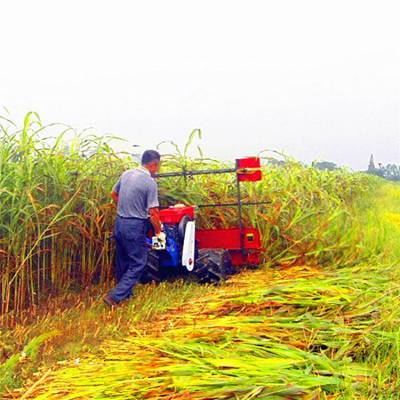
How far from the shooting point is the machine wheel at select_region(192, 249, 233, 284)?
4.92 meters

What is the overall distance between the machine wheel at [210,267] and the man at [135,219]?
558 mm

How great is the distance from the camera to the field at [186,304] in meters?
2.56

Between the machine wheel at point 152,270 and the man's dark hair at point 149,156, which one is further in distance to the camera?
the machine wheel at point 152,270

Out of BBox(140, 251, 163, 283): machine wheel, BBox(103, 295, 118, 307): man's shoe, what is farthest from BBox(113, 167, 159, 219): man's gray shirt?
BBox(103, 295, 118, 307): man's shoe

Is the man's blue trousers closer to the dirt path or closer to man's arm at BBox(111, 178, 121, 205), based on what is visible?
man's arm at BBox(111, 178, 121, 205)

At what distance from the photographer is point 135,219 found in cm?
449

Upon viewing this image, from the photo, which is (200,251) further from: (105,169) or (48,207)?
(48,207)

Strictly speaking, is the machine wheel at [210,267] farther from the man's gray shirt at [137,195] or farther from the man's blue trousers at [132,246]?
the man's gray shirt at [137,195]

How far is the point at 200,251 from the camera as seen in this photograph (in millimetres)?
5117

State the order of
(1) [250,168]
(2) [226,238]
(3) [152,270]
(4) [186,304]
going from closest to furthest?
(4) [186,304] < (3) [152,270] < (1) [250,168] < (2) [226,238]

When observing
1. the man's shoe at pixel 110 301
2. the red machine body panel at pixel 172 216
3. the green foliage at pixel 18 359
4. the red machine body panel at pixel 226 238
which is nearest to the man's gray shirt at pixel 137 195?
the red machine body panel at pixel 172 216

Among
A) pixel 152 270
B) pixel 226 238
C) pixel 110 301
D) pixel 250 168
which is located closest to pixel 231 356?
pixel 110 301

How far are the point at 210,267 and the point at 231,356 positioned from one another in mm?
2223

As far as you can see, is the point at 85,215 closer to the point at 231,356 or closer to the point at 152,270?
the point at 152,270
